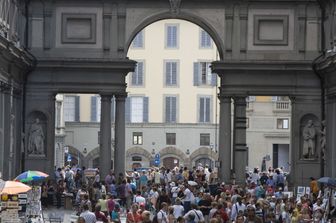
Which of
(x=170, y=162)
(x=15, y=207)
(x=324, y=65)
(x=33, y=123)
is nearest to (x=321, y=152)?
(x=324, y=65)

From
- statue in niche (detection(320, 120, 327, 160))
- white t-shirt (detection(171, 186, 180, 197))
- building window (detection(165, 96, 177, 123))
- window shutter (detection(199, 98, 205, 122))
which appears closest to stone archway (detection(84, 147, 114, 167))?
building window (detection(165, 96, 177, 123))

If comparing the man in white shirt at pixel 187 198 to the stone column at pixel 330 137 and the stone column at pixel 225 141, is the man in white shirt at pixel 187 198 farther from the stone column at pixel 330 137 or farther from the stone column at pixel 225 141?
the stone column at pixel 225 141

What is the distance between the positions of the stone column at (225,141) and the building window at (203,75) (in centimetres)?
3967

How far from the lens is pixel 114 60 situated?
55.8 metres

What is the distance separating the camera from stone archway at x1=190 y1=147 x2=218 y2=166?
96000 mm

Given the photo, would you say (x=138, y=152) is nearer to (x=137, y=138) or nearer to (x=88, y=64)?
(x=137, y=138)

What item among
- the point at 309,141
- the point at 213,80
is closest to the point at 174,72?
the point at 213,80

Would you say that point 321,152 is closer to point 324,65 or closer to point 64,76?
point 324,65

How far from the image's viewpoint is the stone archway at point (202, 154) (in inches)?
3780

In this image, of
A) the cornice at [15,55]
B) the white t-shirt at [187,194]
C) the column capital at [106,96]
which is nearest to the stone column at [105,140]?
the column capital at [106,96]

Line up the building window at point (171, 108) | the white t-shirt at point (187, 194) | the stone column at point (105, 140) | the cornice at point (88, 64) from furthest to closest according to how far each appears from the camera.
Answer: the building window at point (171, 108)
the stone column at point (105, 140)
the cornice at point (88, 64)
the white t-shirt at point (187, 194)

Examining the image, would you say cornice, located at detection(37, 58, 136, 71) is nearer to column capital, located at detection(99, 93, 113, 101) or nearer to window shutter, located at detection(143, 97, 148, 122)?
column capital, located at detection(99, 93, 113, 101)

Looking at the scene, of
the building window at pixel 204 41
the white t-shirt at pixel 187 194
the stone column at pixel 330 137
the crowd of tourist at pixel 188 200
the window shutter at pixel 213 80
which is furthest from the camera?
the building window at pixel 204 41

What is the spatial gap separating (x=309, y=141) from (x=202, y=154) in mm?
40540
